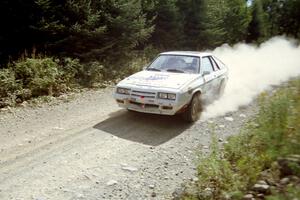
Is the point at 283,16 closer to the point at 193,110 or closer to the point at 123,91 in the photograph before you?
the point at 193,110

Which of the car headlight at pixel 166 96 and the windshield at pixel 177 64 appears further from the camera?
the windshield at pixel 177 64

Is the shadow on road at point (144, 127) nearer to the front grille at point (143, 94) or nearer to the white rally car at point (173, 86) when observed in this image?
the white rally car at point (173, 86)

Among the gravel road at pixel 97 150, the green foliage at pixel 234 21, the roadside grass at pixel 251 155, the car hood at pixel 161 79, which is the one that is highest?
the green foliage at pixel 234 21

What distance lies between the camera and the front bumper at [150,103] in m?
7.00

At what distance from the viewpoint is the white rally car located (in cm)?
705

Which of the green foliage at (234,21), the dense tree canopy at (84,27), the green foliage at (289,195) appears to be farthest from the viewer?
the green foliage at (234,21)

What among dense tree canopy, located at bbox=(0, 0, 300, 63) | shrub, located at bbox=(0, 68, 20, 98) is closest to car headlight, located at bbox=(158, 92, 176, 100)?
shrub, located at bbox=(0, 68, 20, 98)

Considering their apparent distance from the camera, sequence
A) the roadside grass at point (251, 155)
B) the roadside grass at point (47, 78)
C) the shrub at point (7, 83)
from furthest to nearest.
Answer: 1. the roadside grass at point (47, 78)
2. the shrub at point (7, 83)
3. the roadside grass at point (251, 155)

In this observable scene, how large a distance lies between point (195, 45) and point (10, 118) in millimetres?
16083

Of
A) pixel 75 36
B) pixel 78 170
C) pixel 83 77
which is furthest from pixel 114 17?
pixel 78 170

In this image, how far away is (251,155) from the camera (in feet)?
16.5

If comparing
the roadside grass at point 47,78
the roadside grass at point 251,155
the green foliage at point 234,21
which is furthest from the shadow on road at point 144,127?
the green foliage at point 234,21

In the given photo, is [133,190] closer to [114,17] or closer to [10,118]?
[10,118]

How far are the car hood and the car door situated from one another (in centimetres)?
43
